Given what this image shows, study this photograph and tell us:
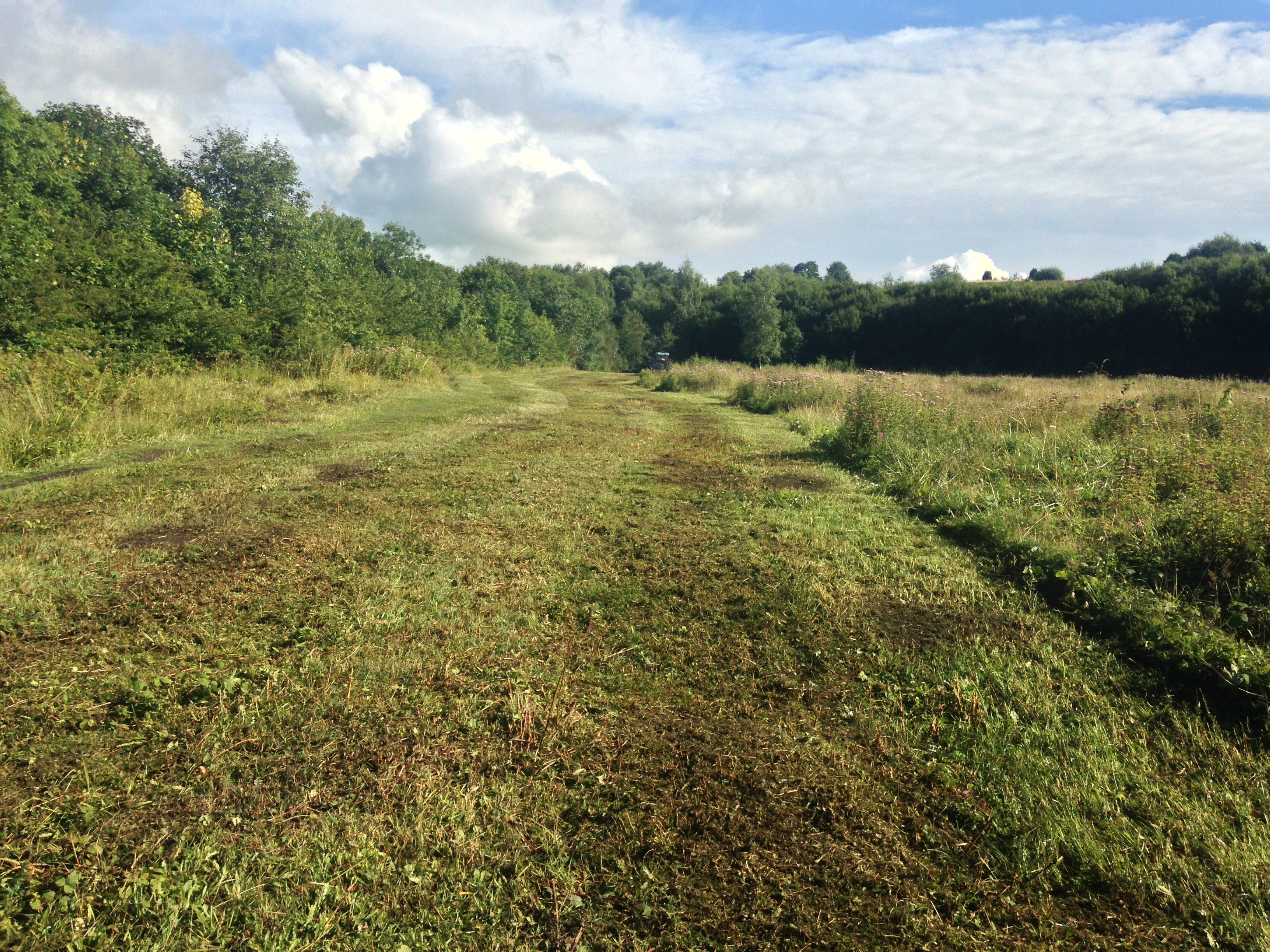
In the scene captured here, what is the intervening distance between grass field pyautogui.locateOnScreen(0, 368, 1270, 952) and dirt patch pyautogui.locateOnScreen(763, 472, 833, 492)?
83.2 inches

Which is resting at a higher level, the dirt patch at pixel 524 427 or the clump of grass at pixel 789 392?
the clump of grass at pixel 789 392

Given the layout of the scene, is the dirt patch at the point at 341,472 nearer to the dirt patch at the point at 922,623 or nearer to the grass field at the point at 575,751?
the grass field at the point at 575,751

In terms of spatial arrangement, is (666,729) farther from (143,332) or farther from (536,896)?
(143,332)

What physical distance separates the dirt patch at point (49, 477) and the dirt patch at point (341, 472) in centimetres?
237

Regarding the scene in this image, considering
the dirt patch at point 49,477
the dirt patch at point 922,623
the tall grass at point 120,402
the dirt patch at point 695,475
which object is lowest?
the dirt patch at point 922,623

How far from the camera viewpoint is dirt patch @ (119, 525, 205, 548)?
4.93m

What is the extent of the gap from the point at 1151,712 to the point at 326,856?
3936 millimetres

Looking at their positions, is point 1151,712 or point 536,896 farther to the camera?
point 1151,712

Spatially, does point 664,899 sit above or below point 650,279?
below

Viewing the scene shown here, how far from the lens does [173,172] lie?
39.0 m

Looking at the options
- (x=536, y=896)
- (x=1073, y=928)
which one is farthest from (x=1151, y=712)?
(x=536, y=896)

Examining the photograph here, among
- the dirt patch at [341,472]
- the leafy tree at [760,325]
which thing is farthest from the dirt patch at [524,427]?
the leafy tree at [760,325]

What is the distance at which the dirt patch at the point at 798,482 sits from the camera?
7984 mm

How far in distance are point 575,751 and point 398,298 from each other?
97.4ft
